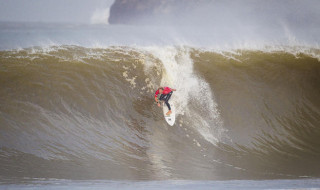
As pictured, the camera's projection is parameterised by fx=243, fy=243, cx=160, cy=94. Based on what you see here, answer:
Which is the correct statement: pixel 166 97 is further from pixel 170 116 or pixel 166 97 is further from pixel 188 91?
pixel 188 91

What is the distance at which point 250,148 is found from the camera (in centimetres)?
356

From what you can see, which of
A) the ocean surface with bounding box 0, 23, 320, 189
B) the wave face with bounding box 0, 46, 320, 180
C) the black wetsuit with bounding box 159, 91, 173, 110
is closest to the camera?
the ocean surface with bounding box 0, 23, 320, 189

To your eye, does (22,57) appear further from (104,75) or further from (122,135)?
(122,135)

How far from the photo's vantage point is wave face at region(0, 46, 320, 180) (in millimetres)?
2986

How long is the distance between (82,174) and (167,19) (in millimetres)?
12956

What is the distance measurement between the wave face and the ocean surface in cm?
2

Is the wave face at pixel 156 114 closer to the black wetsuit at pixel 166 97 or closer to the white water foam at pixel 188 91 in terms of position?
the white water foam at pixel 188 91

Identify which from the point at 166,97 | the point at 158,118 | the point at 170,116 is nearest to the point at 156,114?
the point at 158,118

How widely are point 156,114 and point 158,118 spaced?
0.28 feet

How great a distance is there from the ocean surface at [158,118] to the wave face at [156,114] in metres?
0.02

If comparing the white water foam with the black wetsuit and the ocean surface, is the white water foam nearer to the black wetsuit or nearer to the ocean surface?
the ocean surface

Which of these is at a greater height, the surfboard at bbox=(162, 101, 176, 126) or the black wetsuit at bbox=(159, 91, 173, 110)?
the black wetsuit at bbox=(159, 91, 173, 110)

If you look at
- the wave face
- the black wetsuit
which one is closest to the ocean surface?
the wave face

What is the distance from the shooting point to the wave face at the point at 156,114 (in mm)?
2986
